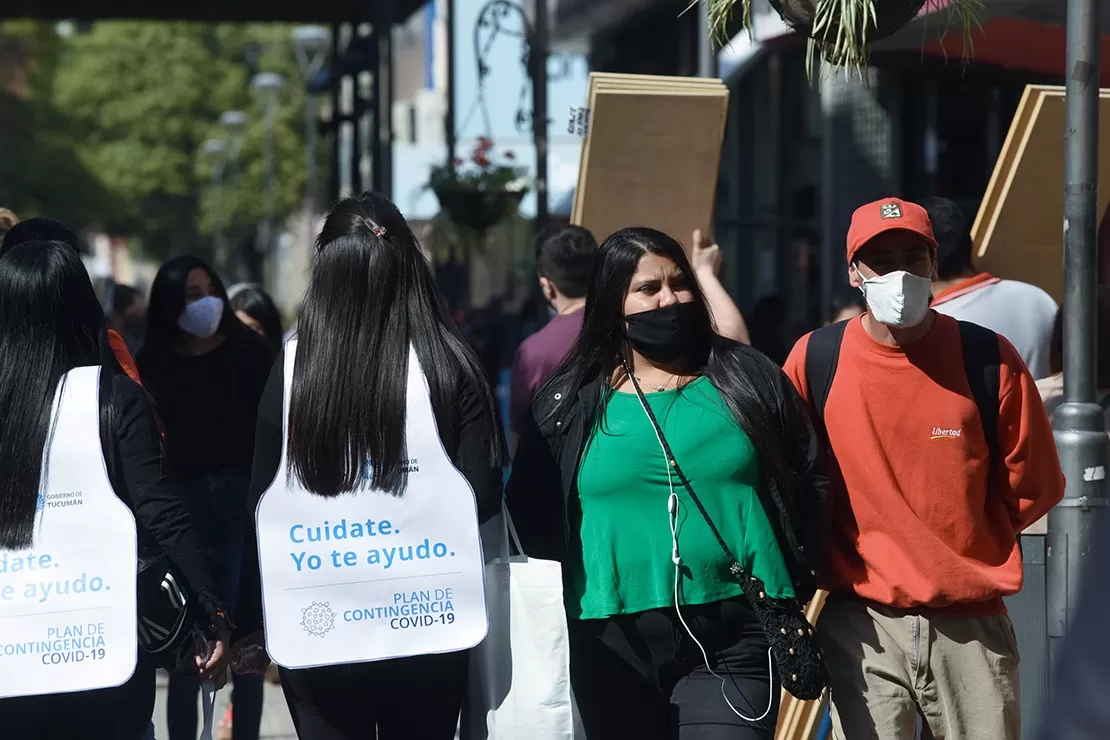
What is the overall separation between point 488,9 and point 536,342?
574cm

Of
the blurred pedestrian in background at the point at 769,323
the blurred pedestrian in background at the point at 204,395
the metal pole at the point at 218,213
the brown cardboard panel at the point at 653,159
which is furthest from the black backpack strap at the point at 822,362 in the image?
the metal pole at the point at 218,213

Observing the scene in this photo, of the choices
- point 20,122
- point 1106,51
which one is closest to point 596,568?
point 1106,51

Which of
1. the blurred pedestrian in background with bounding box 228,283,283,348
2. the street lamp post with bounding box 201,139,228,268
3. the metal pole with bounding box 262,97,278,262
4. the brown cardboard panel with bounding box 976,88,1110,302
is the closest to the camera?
the brown cardboard panel with bounding box 976,88,1110,302

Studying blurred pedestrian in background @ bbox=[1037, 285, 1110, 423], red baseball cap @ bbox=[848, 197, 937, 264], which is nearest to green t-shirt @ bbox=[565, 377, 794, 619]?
red baseball cap @ bbox=[848, 197, 937, 264]

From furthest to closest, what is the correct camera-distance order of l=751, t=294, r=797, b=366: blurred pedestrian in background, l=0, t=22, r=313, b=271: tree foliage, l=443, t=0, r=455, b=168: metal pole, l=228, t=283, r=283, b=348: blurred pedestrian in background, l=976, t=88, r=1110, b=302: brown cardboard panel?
l=0, t=22, r=313, b=271: tree foliage
l=443, t=0, r=455, b=168: metal pole
l=751, t=294, r=797, b=366: blurred pedestrian in background
l=228, t=283, r=283, b=348: blurred pedestrian in background
l=976, t=88, r=1110, b=302: brown cardboard panel

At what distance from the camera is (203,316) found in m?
5.98

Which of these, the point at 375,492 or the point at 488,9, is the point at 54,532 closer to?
the point at 375,492

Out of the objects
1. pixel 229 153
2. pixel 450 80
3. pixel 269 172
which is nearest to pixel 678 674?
pixel 450 80

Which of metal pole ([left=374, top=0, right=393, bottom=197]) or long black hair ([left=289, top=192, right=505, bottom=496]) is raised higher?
metal pole ([left=374, top=0, right=393, bottom=197])

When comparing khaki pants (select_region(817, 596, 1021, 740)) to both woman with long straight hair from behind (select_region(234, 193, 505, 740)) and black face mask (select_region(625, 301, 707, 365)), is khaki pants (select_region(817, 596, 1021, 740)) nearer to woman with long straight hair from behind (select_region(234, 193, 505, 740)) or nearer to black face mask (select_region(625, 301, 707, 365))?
black face mask (select_region(625, 301, 707, 365))

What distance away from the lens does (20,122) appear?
32.9 m

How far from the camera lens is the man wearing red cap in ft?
12.1

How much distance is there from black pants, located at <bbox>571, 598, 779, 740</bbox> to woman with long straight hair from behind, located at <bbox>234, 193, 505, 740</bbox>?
12.9 inches

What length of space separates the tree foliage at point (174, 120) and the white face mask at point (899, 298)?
4122 cm
